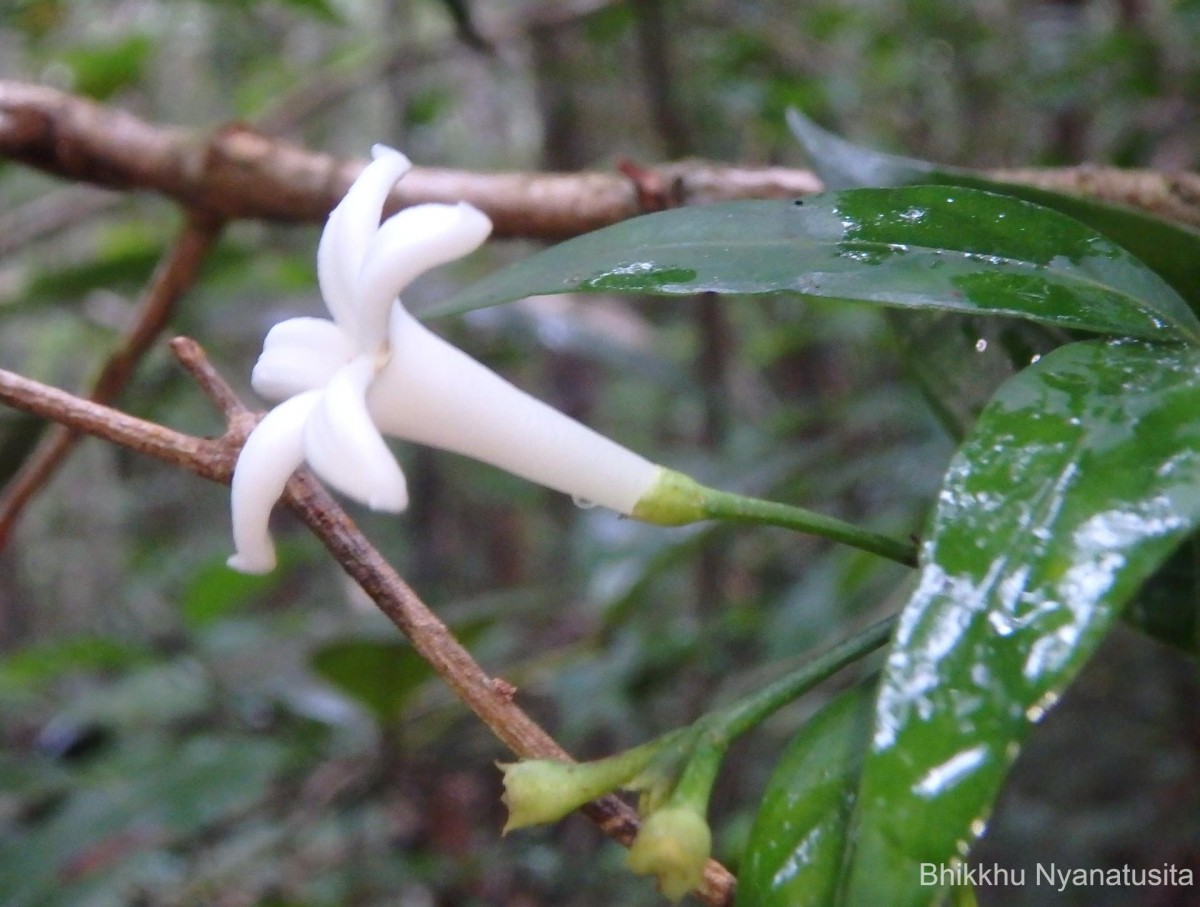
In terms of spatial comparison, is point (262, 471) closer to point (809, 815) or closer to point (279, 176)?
point (809, 815)

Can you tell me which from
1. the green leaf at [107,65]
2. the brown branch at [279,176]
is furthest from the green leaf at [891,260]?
the green leaf at [107,65]

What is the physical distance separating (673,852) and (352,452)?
236 millimetres

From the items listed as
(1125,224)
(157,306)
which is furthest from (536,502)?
(1125,224)

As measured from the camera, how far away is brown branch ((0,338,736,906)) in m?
0.54

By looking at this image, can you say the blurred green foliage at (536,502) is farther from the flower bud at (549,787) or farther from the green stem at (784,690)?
the flower bud at (549,787)

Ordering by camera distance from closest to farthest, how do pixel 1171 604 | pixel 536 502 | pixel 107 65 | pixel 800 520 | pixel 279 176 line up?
pixel 800 520 < pixel 1171 604 < pixel 279 176 < pixel 107 65 < pixel 536 502

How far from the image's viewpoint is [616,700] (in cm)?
194

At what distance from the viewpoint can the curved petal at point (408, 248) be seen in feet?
1.69

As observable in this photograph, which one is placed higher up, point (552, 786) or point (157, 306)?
point (552, 786)

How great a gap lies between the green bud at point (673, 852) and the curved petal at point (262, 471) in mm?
252

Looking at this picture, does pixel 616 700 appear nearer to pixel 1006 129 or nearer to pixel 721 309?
pixel 721 309

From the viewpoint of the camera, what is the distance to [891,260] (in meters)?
0.57

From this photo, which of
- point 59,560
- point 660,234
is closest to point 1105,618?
point 660,234

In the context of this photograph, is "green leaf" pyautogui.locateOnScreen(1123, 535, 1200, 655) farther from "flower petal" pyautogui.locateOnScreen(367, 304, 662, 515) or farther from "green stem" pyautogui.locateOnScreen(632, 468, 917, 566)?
"flower petal" pyautogui.locateOnScreen(367, 304, 662, 515)
